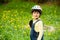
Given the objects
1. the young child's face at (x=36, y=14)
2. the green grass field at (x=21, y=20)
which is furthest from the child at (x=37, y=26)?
the green grass field at (x=21, y=20)

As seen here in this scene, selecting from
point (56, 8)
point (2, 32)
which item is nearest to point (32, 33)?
point (2, 32)

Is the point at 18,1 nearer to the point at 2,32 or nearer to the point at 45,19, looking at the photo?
the point at 45,19

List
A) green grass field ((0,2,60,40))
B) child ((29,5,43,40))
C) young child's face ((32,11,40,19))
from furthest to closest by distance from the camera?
green grass field ((0,2,60,40))
young child's face ((32,11,40,19))
child ((29,5,43,40))

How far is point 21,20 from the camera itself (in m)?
12.6

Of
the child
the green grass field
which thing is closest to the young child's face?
the child

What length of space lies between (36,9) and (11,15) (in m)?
8.15

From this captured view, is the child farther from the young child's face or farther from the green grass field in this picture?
the green grass field

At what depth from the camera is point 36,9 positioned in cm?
566

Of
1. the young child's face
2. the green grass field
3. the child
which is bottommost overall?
the green grass field

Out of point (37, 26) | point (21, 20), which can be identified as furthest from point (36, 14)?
point (21, 20)

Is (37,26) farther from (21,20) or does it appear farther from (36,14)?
(21,20)

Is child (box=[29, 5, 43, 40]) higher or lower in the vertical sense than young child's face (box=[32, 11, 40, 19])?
lower

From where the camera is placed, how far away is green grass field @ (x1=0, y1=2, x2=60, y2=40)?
30.1ft

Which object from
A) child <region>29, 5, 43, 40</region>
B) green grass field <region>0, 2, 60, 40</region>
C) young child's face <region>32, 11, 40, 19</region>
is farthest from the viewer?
green grass field <region>0, 2, 60, 40</region>
